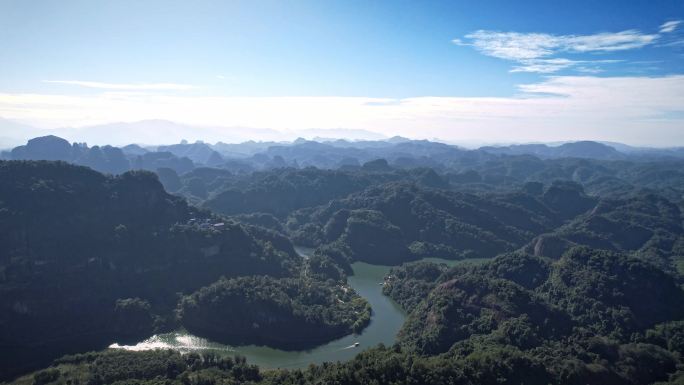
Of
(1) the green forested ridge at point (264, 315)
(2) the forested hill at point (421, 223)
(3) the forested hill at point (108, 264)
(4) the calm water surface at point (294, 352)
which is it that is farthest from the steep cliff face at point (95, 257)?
(2) the forested hill at point (421, 223)

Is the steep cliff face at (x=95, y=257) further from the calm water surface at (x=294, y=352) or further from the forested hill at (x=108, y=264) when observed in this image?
the calm water surface at (x=294, y=352)

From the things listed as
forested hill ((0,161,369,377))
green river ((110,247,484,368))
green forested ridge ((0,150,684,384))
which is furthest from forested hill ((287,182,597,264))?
green river ((110,247,484,368))

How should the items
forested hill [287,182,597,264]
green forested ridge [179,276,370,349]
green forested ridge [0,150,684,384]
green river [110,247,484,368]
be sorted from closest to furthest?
green forested ridge [0,150,684,384], green river [110,247,484,368], green forested ridge [179,276,370,349], forested hill [287,182,597,264]

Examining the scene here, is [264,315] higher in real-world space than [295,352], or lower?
higher

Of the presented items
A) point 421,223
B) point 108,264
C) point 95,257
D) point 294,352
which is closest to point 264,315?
point 294,352

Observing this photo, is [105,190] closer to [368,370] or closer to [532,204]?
[368,370]

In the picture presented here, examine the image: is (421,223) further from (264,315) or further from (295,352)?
(295,352)

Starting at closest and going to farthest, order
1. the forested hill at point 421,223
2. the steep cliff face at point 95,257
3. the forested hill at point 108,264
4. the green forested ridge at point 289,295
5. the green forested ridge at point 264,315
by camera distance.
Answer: the green forested ridge at point 289,295
the steep cliff face at point 95,257
the forested hill at point 108,264
the green forested ridge at point 264,315
the forested hill at point 421,223

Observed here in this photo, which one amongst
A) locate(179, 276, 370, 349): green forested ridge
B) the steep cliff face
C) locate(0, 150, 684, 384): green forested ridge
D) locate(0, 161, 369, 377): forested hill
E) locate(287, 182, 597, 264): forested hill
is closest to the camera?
locate(0, 150, 684, 384): green forested ridge

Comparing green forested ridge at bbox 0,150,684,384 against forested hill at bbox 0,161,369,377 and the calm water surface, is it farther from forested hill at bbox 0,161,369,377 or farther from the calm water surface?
the calm water surface

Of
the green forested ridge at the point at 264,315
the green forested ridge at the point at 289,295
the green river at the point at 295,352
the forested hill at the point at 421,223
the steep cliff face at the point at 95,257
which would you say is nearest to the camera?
the green forested ridge at the point at 289,295

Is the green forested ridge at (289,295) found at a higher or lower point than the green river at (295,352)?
higher

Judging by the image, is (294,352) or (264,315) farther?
(264,315)
